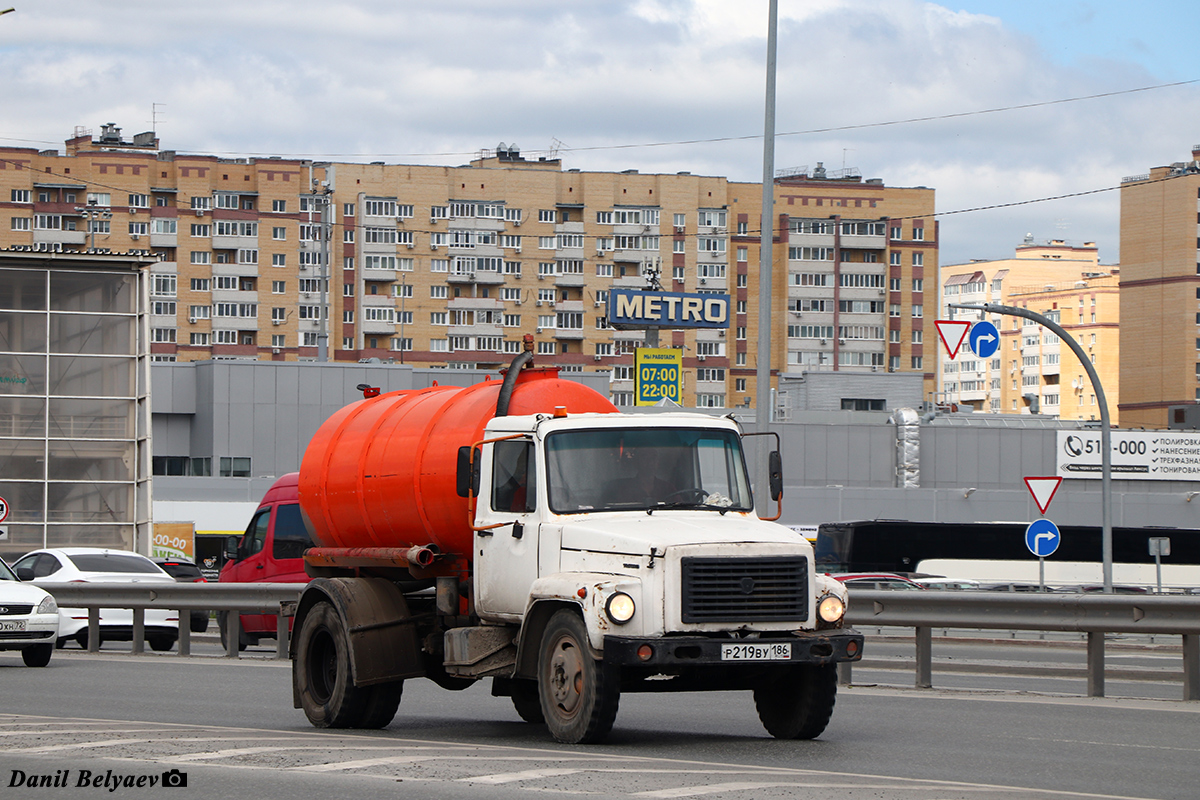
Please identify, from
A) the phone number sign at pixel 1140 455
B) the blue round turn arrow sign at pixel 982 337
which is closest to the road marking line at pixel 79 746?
the blue round turn arrow sign at pixel 982 337

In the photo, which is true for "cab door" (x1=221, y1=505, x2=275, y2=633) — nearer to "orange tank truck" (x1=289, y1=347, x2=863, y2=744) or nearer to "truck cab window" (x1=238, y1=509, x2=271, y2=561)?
"truck cab window" (x1=238, y1=509, x2=271, y2=561)

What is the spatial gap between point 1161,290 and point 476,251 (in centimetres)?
5371

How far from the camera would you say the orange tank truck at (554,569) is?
10.3m

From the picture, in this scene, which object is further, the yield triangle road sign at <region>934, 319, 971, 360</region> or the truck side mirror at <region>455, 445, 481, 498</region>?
the yield triangle road sign at <region>934, 319, 971, 360</region>

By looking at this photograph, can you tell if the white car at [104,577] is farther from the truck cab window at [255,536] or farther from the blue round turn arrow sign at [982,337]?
the blue round turn arrow sign at [982,337]

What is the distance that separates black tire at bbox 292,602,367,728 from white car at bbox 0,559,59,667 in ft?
24.1

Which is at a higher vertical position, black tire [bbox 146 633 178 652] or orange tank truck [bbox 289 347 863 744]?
orange tank truck [bbox 289 347 863 744]

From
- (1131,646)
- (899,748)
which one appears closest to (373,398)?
(899,748)

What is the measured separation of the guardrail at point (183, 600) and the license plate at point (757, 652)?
11076mm

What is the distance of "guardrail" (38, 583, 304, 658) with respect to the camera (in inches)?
830

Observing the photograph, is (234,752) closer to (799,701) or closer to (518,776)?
(518,776)

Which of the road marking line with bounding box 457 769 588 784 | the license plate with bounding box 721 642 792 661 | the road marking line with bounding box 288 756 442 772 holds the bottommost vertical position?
the road marking line with bounding box 288 756 442 772

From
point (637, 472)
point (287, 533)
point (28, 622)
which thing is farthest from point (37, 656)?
point (637, 472)

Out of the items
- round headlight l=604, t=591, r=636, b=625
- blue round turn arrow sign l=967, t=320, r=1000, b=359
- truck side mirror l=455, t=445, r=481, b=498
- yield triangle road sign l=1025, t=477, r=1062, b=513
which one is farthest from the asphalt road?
blue round turn arrow sign l=967, t=320, r=1000, b=359
